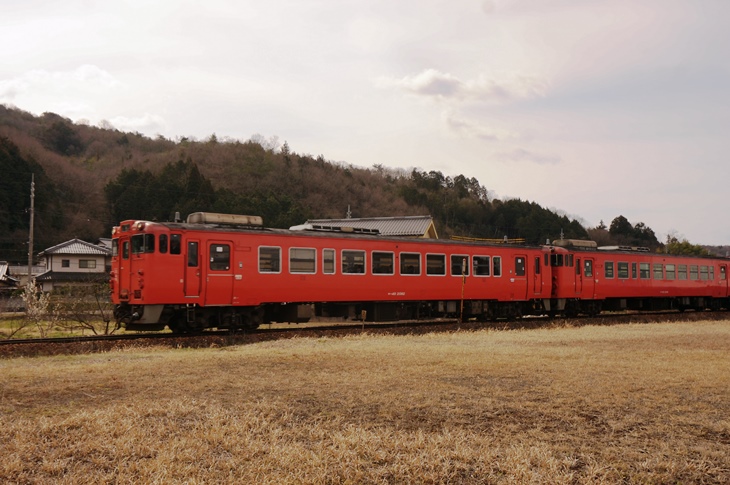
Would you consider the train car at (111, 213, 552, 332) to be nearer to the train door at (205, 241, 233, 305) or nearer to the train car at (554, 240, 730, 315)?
the train door at (205, 241, 233, 305)

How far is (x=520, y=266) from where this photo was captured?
28.0 m

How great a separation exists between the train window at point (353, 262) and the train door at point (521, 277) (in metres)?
7.91

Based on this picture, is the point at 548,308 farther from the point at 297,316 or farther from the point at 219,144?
the point at 219,144

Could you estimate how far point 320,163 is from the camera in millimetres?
110125

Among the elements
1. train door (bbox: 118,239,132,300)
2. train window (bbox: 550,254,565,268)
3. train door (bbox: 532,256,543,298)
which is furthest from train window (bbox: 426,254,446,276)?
train door (bbox: 118,239,132,300)

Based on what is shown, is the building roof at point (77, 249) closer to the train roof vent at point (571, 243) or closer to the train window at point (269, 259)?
the train roof vent at point (571, 243)

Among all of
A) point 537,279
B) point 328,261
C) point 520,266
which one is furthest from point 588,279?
point 328,261

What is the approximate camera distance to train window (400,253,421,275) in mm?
24000

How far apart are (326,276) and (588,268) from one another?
14.7 metres

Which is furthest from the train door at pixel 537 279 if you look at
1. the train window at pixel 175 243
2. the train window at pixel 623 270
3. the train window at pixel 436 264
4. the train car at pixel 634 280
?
the train window at pixel 175 243

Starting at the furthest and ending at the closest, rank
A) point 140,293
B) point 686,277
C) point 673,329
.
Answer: point 686,277 → point 673,329 → point 140,293

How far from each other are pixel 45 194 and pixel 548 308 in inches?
2261

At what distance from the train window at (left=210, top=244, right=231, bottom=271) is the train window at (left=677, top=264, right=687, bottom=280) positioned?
26.6 m

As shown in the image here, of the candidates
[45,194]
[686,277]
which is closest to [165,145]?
[45,194]
